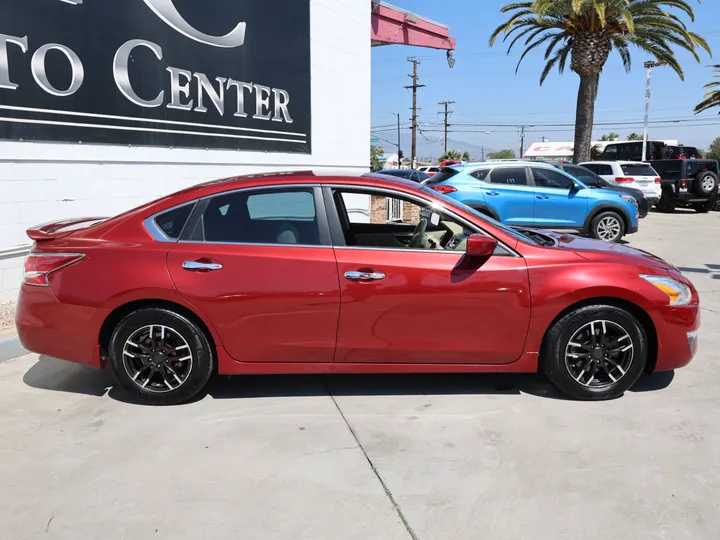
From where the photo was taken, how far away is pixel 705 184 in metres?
19.6

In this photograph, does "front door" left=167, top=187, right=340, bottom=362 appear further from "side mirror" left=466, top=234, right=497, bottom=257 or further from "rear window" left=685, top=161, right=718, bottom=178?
"rear window" left=685, top=161, right=718, bottom=178

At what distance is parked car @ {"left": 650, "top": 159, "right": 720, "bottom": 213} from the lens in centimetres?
1959

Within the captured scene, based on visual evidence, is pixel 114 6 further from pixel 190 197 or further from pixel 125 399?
pixel 125 399

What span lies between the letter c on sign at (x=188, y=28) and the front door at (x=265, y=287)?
15.5 feet

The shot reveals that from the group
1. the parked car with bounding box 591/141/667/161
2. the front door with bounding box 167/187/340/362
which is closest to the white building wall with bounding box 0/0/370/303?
the front door with bounding box 167/187/340/362

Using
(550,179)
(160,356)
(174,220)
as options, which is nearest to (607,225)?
(550,179)

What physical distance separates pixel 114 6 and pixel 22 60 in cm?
138

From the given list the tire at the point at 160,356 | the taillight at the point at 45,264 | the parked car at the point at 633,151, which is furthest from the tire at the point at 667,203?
the taillight at the point at 45,264

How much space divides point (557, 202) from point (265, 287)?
8816mm

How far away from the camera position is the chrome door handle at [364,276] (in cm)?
396

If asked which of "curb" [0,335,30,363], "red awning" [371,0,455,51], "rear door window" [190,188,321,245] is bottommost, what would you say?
"curb" [0,335,30,363]

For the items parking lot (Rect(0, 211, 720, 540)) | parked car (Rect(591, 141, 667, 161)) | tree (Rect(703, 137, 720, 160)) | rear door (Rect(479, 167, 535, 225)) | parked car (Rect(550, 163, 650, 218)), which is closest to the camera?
parking lot (Rect(0, 211, 720, 540))

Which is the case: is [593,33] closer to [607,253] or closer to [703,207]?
[703,207]

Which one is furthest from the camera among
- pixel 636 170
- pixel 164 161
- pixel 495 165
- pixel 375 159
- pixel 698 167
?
pixel 375 159
